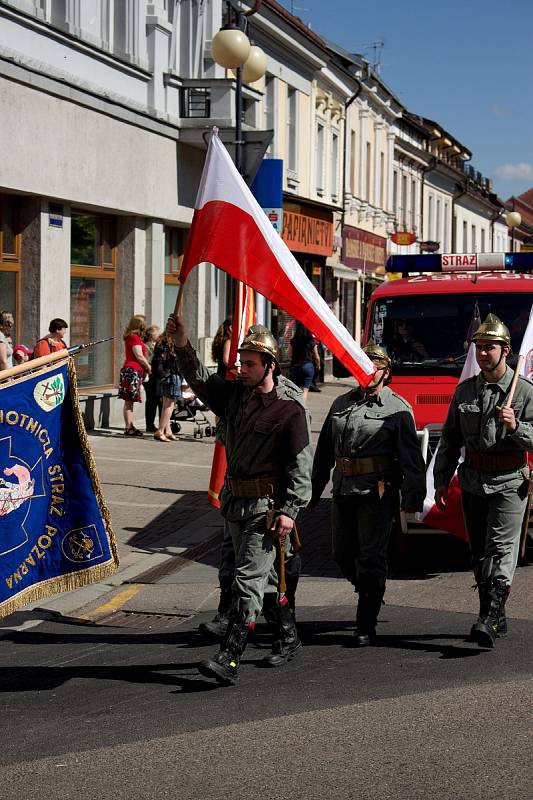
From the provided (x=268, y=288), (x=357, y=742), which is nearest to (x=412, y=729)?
(x=357, y=742)

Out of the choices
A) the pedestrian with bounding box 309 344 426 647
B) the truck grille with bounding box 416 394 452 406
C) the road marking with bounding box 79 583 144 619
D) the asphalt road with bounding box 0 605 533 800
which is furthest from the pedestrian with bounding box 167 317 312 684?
the truck grille with bounding box 416 394 452 406

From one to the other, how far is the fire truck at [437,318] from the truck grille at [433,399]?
0.29 feet

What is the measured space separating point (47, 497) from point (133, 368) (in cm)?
1117

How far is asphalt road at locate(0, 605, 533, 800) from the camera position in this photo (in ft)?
16.9

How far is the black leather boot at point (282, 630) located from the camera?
7.14 meters

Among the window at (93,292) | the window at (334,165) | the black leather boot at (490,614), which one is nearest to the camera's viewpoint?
the black leather boot at (490,614)

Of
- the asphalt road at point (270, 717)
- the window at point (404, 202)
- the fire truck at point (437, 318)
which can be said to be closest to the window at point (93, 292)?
the fire truck at point (437, 318)

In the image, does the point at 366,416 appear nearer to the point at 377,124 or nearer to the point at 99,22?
the point at 99,22

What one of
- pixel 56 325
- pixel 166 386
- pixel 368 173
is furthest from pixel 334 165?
pixel 56 325

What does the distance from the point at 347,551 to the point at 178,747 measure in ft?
7.82

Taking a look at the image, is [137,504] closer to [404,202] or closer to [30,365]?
[30,365]

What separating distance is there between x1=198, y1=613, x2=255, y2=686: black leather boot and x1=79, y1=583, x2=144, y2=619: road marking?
82.6 inches

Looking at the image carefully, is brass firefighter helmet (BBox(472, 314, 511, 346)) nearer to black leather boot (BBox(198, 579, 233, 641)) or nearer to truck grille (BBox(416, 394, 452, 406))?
black leather boot (BBox(198, 579, 233, 641))

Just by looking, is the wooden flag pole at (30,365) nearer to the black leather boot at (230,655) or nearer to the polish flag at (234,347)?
the black leather boot at (230,655)
